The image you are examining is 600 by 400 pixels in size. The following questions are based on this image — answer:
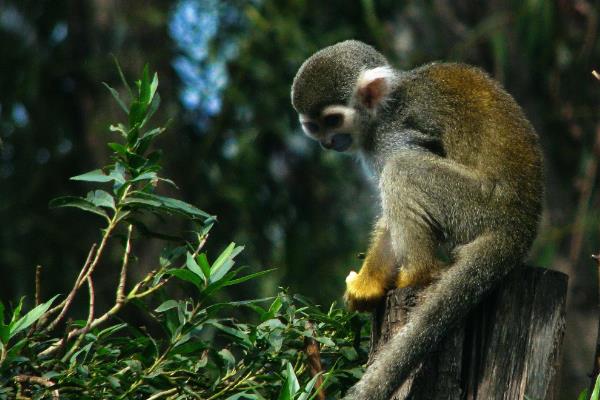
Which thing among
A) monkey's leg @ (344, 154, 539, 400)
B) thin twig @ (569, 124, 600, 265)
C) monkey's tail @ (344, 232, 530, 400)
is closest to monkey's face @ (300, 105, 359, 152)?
monkey's leg @ (344, 154, 539, 400)

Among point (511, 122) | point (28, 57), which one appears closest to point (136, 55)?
point (28, 57)

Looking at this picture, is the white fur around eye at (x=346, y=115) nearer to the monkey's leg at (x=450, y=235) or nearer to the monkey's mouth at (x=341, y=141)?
the monkey's mouth at (x=341, y=141)

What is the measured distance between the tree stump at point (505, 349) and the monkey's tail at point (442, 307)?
0.17 ft

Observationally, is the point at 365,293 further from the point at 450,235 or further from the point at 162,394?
the point at 162,394

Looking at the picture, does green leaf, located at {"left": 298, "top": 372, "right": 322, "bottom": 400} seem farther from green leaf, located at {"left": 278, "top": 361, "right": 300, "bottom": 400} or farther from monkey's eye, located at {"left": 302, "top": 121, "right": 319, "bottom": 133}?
monkey's eye, located at {"left": 302, "top": 121, "right": 319, "bottom": 133}

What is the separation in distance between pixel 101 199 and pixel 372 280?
3.70ft

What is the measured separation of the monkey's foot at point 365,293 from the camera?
3.38 m

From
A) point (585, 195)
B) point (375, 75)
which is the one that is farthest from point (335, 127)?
point (585, 195)

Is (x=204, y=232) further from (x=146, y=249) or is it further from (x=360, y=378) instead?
(x=146, y=249)

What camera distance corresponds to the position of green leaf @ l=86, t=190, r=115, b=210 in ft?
8.94

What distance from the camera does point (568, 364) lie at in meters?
8.34

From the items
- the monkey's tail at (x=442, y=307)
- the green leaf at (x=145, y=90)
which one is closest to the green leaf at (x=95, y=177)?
the green leaf at (x=145, y=90)

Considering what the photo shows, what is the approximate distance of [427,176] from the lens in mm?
3451

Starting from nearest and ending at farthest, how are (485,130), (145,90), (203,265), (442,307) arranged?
(203,265), (145,90), (442,307), (485,130)
